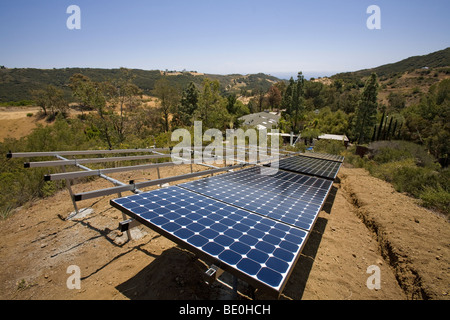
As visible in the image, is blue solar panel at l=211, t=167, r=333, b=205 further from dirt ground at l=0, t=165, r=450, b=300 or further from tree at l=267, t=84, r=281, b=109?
tree at l=267, t=84, r=281, b=109

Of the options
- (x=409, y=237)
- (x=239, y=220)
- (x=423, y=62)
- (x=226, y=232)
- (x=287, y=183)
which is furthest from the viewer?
(x=423, y=62)

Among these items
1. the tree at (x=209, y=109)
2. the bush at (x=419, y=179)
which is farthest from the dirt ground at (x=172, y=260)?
the tree at (x=209, y=109)

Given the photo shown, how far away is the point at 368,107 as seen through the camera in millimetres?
37812

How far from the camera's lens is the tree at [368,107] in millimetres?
35844

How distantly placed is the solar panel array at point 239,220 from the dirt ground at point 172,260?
1.03m

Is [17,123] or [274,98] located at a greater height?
[274,98]

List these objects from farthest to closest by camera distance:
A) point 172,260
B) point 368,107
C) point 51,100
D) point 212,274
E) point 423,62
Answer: point 423,62 → point 51,100 → point 368,107 → point 172,260 → point 212,274

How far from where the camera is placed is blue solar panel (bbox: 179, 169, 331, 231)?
3996 mm

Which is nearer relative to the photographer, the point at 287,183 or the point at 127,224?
the point at 127,224

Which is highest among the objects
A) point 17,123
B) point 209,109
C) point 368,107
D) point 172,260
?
point 368,107

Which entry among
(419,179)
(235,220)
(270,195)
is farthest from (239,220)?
(419,179)

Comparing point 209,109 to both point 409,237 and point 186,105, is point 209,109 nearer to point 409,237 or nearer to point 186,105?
point 186,105

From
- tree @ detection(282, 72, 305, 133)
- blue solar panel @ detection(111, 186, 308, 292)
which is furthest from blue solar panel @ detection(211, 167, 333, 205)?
tree @ detection(282, 72, 305, 133)

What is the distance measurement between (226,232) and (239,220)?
0.49 m
